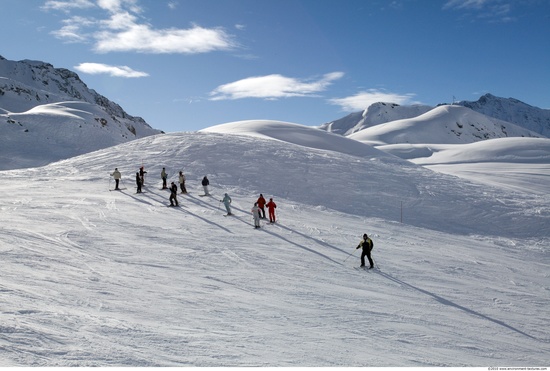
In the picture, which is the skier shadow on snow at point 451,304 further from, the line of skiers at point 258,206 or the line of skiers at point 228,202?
the line of skiers at point 228,202

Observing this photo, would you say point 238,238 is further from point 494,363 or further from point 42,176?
point 42,176

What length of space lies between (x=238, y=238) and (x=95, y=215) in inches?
281

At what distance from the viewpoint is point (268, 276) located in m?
12.3

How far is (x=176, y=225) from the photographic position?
17.5 metres

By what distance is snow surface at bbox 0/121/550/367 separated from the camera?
7652mm

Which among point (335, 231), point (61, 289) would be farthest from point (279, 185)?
point (61, 289)

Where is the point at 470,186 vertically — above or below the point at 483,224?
above

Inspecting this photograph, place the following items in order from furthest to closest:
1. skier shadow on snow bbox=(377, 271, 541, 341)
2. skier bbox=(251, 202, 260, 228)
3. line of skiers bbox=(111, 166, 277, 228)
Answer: line of skiers bbox=(111, 166, 277, 228)
skier bbox=(251, 202, 260, 228)
skier shadow on snow bbox=(377, 271, 541, 341)

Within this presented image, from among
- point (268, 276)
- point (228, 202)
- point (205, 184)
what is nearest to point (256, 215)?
point (228, 202)

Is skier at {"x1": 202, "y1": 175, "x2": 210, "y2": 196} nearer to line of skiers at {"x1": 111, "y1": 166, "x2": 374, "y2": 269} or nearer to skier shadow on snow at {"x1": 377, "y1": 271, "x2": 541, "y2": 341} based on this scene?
line of skiers at {"x1": 111, "y1": 166, "x2": 374, "y2": 269}

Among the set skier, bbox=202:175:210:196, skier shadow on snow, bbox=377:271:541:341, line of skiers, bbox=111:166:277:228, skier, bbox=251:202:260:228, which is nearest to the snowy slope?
skier, bbox=202:175:210:196

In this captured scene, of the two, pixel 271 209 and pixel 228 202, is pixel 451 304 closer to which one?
pixel 271 209

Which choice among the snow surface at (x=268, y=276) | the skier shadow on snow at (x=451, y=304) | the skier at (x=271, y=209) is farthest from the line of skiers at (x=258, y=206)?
the skier shadow on snow at (x=451, y=304)

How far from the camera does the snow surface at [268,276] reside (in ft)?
25.1
